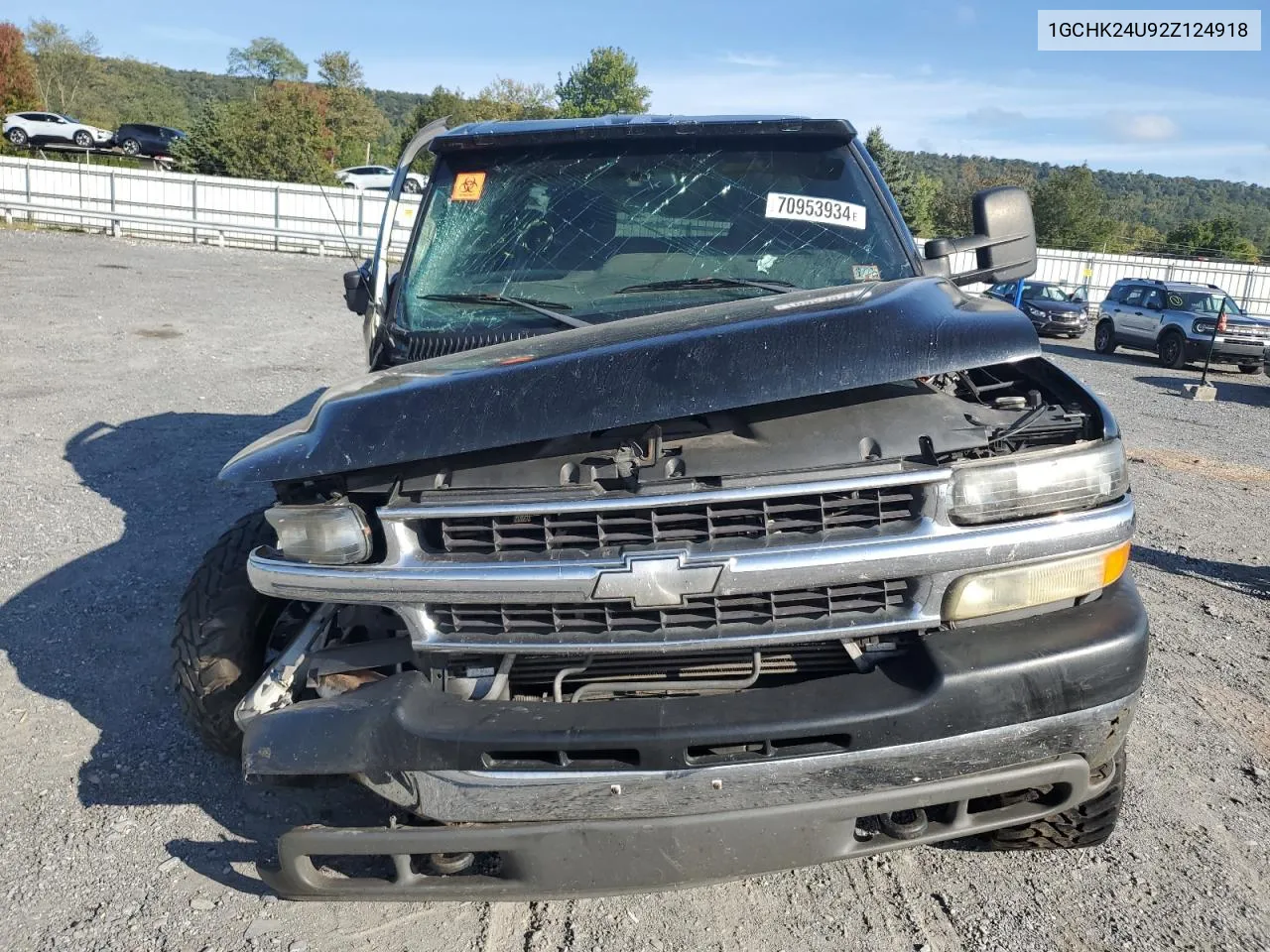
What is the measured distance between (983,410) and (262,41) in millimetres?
89160

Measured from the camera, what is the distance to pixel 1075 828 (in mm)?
2699

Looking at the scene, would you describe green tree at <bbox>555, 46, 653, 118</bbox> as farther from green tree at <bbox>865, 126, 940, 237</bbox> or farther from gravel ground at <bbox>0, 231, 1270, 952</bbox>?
gravel ground at <bbox>0, 231, 1270, 952</bbox>

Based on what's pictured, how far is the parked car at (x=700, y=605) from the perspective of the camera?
7.11 feet

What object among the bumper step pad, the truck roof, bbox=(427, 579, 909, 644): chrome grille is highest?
the truck roof

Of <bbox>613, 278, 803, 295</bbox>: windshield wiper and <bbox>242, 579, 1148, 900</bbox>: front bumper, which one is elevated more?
<bbox>613, 278, 803, 295</bbox>: windshield wiper

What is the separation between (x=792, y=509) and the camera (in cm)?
227

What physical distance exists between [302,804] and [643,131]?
2.51 meters

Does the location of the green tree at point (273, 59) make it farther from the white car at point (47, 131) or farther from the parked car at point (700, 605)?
the parked car at point (700, 605)

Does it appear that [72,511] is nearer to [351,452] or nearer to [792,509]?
[351,452]

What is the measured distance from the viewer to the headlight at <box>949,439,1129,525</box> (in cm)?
227

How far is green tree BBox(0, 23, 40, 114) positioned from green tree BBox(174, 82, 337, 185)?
55.3 ft

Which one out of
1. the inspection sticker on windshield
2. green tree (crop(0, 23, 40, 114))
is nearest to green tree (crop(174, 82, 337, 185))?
green tree (crop(0, 23, 40, 114))

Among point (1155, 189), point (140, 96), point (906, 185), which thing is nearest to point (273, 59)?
point (140, 96)

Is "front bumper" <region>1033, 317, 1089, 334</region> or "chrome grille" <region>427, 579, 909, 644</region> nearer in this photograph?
"chrome grille" <region>427, 579, 909, 644</region>
